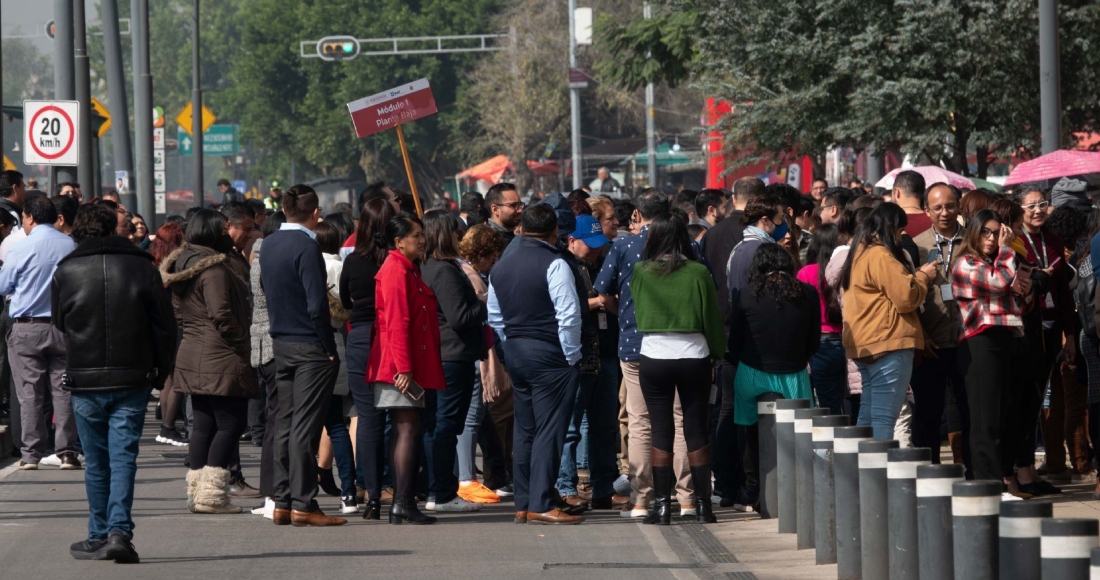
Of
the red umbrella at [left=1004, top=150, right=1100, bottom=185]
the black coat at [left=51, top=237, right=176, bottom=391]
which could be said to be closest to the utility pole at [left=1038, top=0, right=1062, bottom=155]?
the red umbrella at [left=1004, top=150, right=1100, bottom=185]

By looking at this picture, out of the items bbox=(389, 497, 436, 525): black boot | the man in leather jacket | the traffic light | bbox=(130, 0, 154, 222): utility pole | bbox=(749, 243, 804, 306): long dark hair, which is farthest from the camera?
the traffic light

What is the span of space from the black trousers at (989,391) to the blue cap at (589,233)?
2409 mm

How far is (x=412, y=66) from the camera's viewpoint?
73.1 metres

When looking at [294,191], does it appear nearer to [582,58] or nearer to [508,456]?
[508,456]

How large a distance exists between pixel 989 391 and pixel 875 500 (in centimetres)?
277

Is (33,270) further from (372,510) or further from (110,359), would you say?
(110,359)

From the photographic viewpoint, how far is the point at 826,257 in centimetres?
1111

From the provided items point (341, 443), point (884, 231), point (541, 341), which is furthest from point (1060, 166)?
point (341, 443)

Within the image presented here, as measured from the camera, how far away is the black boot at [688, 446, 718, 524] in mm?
9781

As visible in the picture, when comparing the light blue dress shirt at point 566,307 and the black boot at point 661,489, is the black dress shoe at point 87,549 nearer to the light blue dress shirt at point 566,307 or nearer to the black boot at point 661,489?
the light blue dress shirt at point 566,307

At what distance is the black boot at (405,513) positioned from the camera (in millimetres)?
9961

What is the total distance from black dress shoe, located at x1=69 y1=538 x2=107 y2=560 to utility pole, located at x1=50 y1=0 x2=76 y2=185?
10035mm

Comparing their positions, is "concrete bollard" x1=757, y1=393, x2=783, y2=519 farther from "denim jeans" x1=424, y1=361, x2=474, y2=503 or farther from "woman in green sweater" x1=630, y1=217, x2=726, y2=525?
"denim jeans" x1=424, y1=361, x2=474, y2=503

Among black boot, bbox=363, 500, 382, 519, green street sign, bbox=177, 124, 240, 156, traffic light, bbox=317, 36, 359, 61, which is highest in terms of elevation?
traffic light, bbox=317, 36, 359, 61
